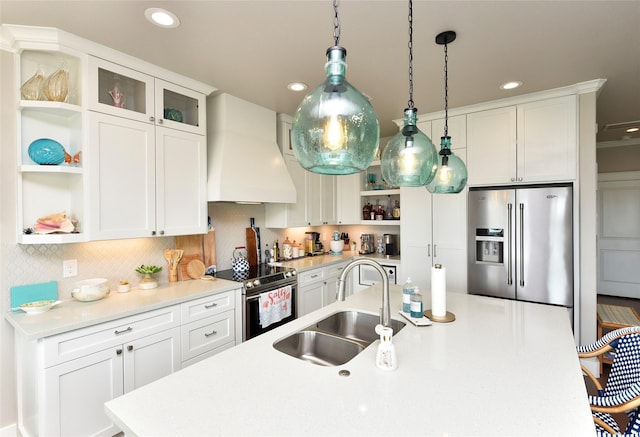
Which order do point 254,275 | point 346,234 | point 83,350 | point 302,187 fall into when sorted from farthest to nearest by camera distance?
point 346,234, point 302,187, point 254,275, point 83,350

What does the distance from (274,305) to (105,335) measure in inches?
52.8

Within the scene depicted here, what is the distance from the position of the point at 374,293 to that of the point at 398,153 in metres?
1.25

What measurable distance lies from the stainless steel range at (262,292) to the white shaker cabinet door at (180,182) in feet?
2.00

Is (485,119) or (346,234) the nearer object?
(485,119)

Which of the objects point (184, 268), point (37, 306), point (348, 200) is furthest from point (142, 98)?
point (348, 200)

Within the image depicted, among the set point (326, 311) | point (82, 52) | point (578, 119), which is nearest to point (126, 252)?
point (82, 52)

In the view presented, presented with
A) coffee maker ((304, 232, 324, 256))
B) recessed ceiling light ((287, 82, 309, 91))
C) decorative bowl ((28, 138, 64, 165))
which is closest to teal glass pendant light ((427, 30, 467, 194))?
recessed ceiling light ((287, 82, 309, 91))

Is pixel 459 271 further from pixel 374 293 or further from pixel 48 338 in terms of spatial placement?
pixel 48 338

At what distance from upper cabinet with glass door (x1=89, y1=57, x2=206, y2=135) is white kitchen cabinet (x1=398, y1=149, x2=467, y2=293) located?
2.40 meters

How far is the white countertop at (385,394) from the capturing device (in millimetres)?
893

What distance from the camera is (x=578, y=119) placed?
2754 millimetres

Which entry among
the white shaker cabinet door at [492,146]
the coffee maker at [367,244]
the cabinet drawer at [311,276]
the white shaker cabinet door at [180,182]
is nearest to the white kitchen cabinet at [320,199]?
the coffee maker at [367,244]

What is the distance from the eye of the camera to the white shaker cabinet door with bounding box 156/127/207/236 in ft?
7.83

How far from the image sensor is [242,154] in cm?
295
